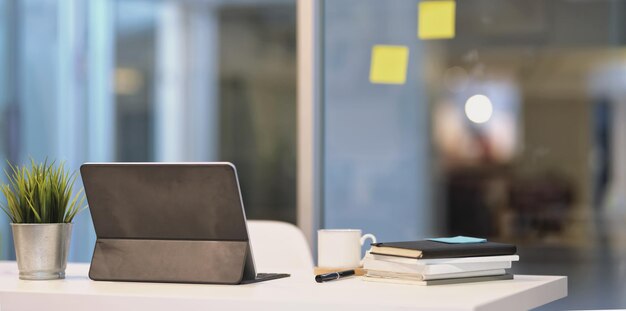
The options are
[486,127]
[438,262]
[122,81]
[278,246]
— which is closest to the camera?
[438,262]

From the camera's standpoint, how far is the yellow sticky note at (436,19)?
328 centimetres

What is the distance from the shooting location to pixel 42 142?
4.30m

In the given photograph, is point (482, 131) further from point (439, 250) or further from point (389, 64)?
point (439, 250)

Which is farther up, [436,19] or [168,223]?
[436,19]

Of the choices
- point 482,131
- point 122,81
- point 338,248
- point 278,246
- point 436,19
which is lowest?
point 278,246

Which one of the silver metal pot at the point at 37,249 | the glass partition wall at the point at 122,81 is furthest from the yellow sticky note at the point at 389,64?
the silver metal pot at the point at 37,249

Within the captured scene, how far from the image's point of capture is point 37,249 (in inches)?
74.4

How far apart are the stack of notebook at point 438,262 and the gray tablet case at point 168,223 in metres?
0.23

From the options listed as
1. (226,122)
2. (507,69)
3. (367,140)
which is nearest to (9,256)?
(226,122)

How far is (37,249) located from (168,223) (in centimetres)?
29

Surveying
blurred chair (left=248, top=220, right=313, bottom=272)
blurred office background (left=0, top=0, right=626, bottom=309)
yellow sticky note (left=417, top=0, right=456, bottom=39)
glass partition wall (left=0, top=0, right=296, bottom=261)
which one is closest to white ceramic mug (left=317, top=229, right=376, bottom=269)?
blurred chair (left=248, top=220, right=313, bottom=272)

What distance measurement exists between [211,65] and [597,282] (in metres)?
1.93

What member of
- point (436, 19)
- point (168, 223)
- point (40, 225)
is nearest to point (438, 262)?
point (168, 223)

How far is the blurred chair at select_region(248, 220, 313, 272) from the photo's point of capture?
2684 millimetres
